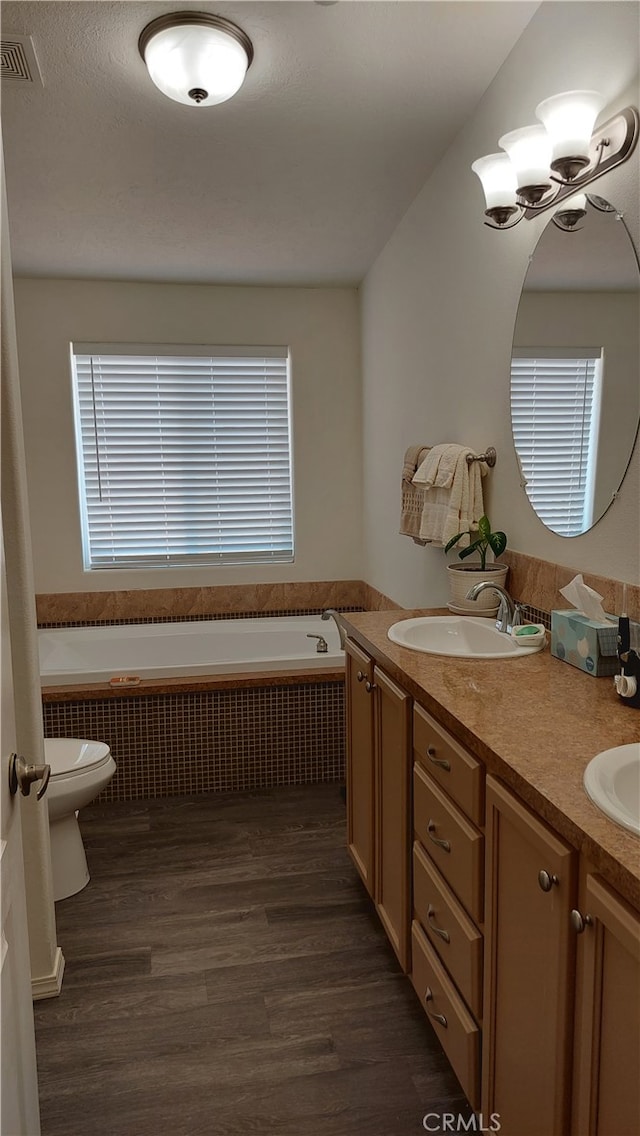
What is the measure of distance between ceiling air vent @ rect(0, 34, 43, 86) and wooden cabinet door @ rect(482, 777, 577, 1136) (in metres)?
2.23

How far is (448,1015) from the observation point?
1.58m

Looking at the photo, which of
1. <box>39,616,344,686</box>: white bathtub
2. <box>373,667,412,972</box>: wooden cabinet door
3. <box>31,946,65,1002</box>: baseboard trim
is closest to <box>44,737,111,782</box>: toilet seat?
<box>31,946,65,1002</box>: baseboard trim

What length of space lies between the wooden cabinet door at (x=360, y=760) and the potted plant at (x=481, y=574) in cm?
40

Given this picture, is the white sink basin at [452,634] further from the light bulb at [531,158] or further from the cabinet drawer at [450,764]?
the light bulb at [531,158]

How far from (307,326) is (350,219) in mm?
1094

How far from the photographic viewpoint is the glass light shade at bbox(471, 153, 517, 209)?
2.03 metres

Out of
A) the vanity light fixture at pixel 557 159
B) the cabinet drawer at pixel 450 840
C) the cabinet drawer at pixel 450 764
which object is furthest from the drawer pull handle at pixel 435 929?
the vanity light fixture at pixel 557 159

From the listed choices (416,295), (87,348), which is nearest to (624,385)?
(416,295)

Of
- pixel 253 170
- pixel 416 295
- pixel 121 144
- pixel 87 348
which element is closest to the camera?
pixel 121 144

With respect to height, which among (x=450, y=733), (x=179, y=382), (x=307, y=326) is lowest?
(x=450, y=733)

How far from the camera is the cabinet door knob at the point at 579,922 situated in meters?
1.01

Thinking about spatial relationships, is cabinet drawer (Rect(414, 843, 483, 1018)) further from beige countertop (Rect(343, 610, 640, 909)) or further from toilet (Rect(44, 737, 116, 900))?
A: toilet (Rect(44, 737, 116, 900))

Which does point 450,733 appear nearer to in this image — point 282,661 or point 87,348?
point 282,661

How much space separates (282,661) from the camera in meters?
3.38
